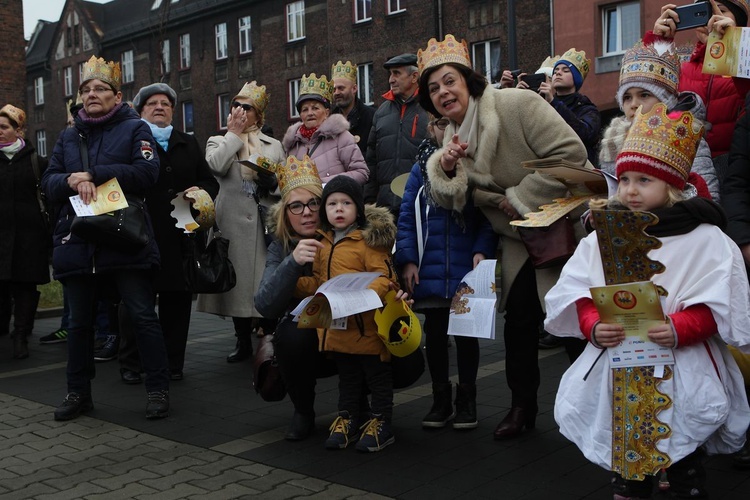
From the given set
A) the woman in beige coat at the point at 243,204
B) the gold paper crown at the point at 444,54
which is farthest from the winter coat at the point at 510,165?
the woman in beige coat at the point at 243,204

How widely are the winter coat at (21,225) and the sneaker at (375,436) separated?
4590 mm

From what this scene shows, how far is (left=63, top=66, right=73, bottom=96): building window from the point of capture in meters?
50.7

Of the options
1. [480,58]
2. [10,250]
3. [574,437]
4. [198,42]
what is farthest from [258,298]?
[198,42]

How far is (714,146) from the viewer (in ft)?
15.2

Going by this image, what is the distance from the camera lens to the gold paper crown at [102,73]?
5.80 m

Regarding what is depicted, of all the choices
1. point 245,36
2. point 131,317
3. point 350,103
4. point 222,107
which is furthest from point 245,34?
point 131,317

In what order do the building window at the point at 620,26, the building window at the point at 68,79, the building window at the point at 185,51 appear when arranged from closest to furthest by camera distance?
1. the building window at the point at 620,26
2. the building window at the point at 185,51
3. the building window at the point at 68,79

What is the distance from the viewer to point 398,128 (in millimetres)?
7609

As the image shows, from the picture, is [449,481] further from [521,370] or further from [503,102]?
[503,102]

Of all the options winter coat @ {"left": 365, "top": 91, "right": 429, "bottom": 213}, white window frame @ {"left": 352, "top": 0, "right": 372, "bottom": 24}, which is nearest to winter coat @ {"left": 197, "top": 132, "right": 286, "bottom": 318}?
winter coat @ {"left": 365, "top": 91, "right": 429, "bottom": 213}

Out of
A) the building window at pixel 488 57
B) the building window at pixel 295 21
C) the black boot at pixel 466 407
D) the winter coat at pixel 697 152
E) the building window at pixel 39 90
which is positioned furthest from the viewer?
the building window at pixel 39 90

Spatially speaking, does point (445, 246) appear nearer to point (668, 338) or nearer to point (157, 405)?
point (668, 338)

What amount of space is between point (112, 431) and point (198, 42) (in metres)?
36.8

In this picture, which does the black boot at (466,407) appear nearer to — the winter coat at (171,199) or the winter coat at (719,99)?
the winter coat at (719,99)
